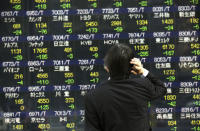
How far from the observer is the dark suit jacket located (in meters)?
1.98

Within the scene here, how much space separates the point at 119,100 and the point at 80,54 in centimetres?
207

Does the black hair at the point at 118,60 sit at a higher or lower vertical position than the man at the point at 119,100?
higher

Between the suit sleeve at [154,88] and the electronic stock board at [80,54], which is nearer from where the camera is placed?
the suit sleeve at [154,88]

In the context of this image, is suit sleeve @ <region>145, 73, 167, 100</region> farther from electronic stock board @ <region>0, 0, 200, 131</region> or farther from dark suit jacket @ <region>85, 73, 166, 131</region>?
electronic stock board @ <region>0, 0, 200, 131</region>

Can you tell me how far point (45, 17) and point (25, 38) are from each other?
0.43m

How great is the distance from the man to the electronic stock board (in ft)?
6.26

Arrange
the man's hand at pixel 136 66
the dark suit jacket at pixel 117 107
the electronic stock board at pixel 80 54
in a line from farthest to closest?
1. the electronic stock board at pixel 80 54
2. the man's hand at pixel 136 66
3. the dark suit jacket at pixel 117 107

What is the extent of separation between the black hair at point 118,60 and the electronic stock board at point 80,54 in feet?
6.24

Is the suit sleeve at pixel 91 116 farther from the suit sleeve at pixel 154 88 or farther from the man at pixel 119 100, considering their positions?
the suit sleeve at pixel 154 88

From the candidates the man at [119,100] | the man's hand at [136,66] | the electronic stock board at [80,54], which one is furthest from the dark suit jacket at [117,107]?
the electronic stock board at [80,54]

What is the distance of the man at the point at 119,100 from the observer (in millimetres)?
1985

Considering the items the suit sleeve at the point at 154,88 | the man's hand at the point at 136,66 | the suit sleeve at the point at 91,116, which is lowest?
the suit sleeve at the point at 91,116

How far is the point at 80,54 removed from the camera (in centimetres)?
398

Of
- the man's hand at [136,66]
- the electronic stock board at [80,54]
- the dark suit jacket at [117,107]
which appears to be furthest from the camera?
the electronic stock board at [80,54]
